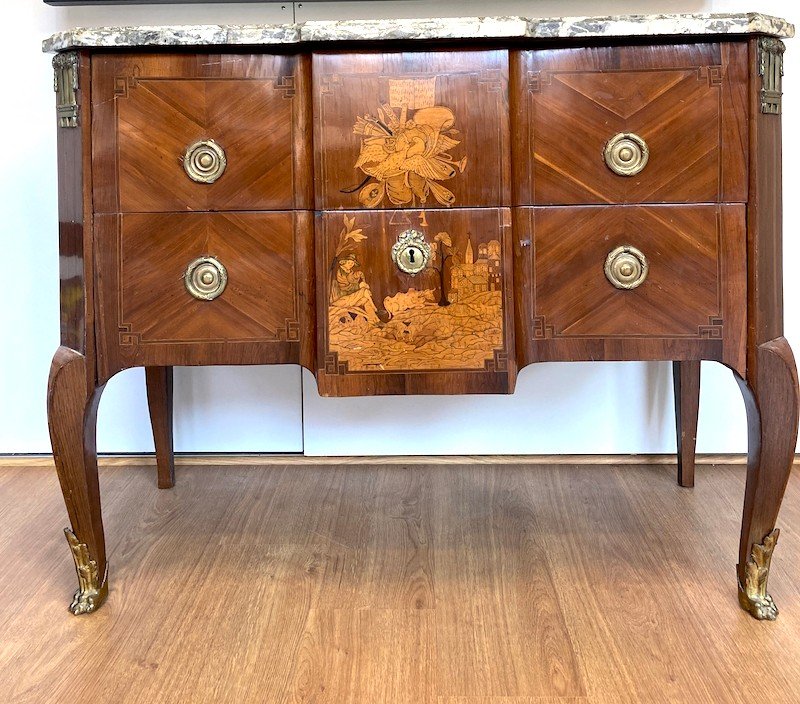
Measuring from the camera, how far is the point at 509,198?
1.39 m

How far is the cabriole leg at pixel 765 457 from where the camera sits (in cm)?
141

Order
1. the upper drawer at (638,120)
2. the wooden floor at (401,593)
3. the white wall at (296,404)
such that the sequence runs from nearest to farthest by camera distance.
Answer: the wooden floor at (401,593) → the upper drawer at (638,120) → the white wall at (296,404)

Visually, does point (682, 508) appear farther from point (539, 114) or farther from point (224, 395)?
point (224, 395)

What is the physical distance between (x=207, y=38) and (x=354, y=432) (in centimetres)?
118

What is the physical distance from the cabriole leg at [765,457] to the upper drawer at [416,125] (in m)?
0.50

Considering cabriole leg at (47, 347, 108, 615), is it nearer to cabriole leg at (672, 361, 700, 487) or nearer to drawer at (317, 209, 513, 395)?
drawer at (317, 209, 513, 395)

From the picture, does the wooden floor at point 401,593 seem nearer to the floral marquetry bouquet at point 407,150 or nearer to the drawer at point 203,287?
the drawer at point 203,287

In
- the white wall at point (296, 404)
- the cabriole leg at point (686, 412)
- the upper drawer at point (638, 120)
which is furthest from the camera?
the white wall at point (296, 404)

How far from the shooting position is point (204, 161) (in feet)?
4.60

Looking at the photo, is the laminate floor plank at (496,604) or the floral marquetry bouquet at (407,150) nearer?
the laminate floor plank at (496,604)

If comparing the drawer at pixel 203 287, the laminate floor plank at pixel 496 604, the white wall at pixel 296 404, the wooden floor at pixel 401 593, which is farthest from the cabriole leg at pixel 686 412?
the drawer at pixel 203 287

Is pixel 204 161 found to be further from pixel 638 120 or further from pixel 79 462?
pixel 638 120

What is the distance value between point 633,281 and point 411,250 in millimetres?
356

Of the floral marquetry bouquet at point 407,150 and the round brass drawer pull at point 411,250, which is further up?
the floral marquetry bouquet at point 407,150
